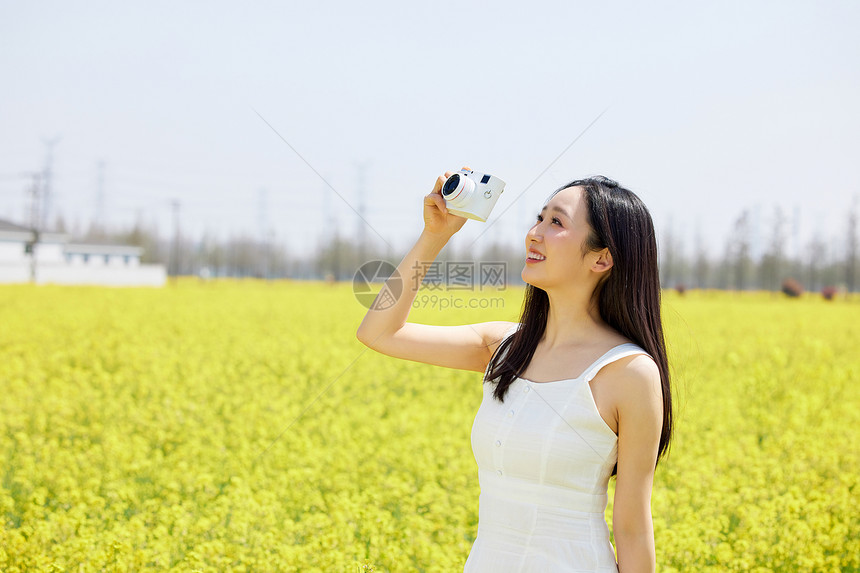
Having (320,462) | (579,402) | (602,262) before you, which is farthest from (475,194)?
(320,462)

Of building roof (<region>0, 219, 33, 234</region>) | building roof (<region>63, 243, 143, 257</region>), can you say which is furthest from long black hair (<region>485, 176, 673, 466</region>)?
building roof (<region>63, 243, 143, 257</region>)

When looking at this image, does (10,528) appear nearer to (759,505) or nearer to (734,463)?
(759,505)

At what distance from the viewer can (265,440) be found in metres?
5.84

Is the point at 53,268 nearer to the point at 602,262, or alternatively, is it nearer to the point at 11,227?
the point at 11,227

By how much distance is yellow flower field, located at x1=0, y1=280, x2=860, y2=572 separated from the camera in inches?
142

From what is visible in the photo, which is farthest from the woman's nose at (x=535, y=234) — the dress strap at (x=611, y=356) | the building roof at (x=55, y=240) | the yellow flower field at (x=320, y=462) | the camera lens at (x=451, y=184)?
the building roof at (x=55, y=240)

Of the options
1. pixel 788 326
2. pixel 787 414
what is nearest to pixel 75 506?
pixel 787 414

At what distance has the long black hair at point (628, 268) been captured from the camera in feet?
5.73

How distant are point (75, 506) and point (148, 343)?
7.16 meters

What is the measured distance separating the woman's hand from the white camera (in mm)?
100

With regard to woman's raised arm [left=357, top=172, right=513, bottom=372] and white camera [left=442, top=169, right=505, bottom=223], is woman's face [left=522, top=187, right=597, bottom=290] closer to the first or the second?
white camera [left=442, top=169, right=505, bottom=223]

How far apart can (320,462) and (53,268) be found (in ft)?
124

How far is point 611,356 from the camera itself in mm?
1700

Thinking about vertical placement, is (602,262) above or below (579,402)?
above
